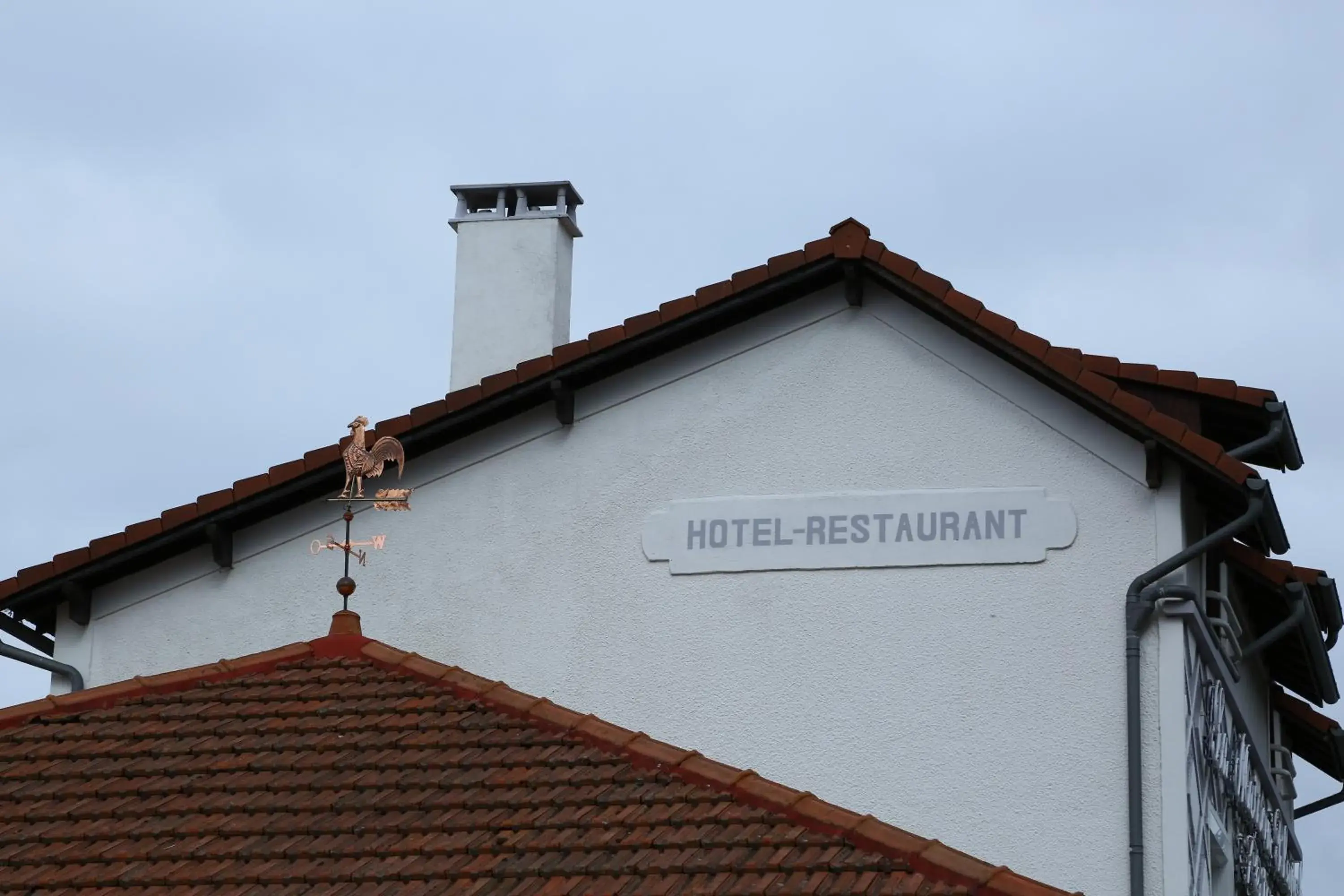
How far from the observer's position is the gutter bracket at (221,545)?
1515 centimetres

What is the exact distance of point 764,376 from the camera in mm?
14734

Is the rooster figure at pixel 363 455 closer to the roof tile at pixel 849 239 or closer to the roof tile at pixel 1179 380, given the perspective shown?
the roof tile at pixel 849 239

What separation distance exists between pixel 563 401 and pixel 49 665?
Result: 373cm

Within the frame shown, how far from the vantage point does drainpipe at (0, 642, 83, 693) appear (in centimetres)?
1533

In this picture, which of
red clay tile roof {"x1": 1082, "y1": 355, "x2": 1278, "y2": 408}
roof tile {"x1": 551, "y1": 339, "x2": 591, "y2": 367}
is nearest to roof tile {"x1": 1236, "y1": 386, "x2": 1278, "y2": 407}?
red clay tile roof {"x1": 1082, "y1": 355, "x2": 1278, "y2": 408}

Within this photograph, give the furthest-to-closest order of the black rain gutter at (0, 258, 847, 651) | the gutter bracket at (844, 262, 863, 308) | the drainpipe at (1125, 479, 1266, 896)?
the black rain gutter at (0, 258, 847, 651) → the gutter bracket at (844, 262, 863, 308) → the drainpipe at (1125, 479, 1266, 896)

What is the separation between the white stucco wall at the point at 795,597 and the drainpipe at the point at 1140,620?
0.10 metres

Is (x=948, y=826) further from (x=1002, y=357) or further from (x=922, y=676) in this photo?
(x=1002, y=357)

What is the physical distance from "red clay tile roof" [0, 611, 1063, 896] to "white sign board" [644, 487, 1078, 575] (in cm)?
311

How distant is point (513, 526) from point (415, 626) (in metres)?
0.87

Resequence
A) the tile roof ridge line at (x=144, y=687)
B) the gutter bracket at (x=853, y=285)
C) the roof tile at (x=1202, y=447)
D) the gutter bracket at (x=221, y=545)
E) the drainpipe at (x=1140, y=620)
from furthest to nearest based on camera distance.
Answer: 1. the gutter bracket at (x=221, y=545)
2. the gutter bracket at (x=853, y=285)
3. the roof tile at (x=1202, y=447)
4. the drainpipe at (x=1140, y=620)
5. the tile roof ridge line at (x=144, y=687)

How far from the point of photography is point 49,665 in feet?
50.3

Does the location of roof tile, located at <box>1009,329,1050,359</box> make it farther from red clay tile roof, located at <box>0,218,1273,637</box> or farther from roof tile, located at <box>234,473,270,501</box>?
roof tile, located at <box>234,473,270,501</box>

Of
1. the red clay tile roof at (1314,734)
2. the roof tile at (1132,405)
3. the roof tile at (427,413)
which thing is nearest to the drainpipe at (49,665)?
the roof tile at (427,413)
